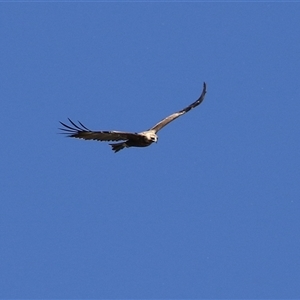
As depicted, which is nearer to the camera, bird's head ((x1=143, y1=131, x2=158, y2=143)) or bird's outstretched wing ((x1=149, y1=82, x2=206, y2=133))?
bird's head ((x1=143, y1=131, x2=158, y2=143))

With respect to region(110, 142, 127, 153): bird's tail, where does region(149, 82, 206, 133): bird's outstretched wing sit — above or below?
above

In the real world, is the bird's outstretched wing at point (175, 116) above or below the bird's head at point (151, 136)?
above

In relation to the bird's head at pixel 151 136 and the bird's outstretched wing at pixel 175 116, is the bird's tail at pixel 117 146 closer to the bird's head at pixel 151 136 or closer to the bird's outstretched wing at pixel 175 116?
the bird's head at pixel 151 136

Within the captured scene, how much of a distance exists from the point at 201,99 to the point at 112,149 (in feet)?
14.9

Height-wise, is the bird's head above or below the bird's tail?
above

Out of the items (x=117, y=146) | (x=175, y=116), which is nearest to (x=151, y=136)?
(x=117, y=146)

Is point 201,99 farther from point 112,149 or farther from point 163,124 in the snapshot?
point 112,149

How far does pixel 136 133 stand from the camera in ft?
76.2

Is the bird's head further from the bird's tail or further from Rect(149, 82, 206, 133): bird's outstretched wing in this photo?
Rect(149, 82, 206, 133): bird's outstretched wing

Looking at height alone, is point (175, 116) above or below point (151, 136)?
above

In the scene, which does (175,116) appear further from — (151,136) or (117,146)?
(117,146)

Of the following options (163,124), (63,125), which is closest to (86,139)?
(63,125)

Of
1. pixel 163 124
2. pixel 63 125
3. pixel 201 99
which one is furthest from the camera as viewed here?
pixel 201 99

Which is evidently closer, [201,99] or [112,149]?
[112,149]
